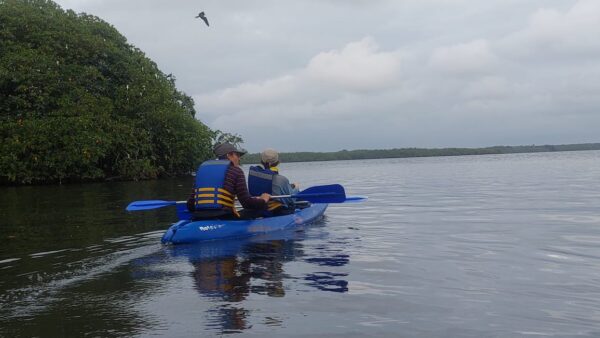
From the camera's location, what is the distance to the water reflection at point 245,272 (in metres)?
5.00

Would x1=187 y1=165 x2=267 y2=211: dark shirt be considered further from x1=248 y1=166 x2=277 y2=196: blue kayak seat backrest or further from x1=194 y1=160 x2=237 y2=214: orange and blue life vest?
x1=248 y1=166 x2=277 y2=196: blue kayak seat backrest

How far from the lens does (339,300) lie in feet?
17.7

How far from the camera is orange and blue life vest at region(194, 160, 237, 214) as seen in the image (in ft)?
29.6

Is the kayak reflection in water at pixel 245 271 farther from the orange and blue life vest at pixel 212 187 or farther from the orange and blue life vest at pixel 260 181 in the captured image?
the orange and blue life vest at pixel 260 181

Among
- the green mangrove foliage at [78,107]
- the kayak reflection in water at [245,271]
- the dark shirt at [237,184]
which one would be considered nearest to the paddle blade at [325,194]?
the kayak reflection in water at [245,271]

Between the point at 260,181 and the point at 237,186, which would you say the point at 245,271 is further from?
the point at 260,181

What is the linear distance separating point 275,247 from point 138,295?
130 inches

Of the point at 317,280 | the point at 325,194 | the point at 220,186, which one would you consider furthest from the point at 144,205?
the point at 317,280

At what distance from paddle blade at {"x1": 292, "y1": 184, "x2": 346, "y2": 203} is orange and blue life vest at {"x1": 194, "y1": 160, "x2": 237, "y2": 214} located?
2.08 m

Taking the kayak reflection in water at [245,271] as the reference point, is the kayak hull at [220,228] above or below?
A: above

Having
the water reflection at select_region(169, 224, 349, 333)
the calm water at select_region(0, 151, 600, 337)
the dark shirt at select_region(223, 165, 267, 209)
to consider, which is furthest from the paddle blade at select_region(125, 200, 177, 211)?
the water reflection at select_region(169, 224, 349, 333)

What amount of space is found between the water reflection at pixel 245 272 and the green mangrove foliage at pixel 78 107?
2430 centimetres

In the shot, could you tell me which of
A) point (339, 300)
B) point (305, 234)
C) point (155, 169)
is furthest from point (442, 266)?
point (155, 169)

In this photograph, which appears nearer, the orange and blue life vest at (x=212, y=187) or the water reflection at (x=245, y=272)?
the water reflection at (x=245, y=272)
